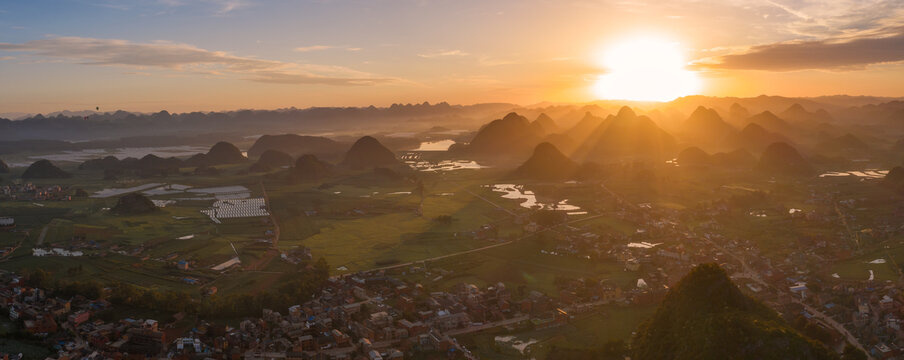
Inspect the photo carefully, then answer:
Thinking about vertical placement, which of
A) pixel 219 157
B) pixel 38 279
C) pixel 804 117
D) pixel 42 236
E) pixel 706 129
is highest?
pixel 804 117

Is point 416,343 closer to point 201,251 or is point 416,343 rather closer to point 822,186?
point 201,251

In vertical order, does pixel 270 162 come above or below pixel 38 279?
above

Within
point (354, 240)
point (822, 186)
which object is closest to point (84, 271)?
point (354, 240)

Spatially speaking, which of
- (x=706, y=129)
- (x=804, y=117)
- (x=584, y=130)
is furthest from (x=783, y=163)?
(x=804, y=117)

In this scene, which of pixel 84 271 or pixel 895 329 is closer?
pixel 895 329

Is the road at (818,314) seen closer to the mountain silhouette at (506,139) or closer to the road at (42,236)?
the road at (42,236)

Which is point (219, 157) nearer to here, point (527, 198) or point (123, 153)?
point (123, 153)

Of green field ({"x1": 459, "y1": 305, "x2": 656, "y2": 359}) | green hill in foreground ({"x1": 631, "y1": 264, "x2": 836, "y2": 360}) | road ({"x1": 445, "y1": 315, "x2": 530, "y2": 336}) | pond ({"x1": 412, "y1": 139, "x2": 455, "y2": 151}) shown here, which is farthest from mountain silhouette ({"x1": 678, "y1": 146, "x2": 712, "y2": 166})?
green hill in foreground ({"x1": 631, "y1": 264, "x2": 836, "y2": 360})
